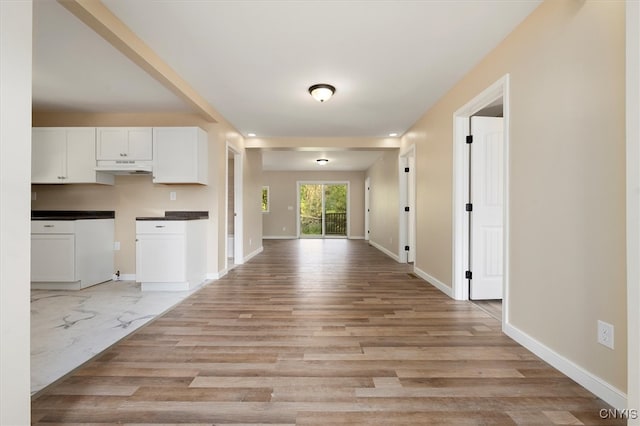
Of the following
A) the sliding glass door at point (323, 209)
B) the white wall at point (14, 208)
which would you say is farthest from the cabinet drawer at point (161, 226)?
the sliding glass door at point (323, 209)

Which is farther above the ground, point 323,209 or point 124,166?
point 124,166

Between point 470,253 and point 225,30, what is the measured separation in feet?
10.4

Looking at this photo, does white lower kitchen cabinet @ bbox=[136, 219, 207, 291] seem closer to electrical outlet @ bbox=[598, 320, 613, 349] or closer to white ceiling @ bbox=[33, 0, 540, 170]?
white ceiling @ bbox=[33, 0, 540, 170]

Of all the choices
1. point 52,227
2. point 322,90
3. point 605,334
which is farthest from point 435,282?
point 52,227

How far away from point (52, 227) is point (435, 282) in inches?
190

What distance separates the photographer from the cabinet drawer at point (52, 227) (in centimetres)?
359

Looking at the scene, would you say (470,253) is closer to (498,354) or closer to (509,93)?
(498,354)

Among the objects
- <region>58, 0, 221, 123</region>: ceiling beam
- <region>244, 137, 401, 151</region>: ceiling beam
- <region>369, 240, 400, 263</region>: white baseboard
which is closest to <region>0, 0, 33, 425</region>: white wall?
<region>58, 0, 221, 123</region>: ceiling beam

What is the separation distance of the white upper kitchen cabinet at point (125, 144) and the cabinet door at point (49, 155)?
1.58 feet

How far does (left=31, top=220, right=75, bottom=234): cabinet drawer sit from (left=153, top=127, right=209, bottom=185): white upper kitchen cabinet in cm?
111

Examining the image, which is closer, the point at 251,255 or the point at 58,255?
the point at 58,255

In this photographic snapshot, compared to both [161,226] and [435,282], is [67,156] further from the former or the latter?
[435,282]

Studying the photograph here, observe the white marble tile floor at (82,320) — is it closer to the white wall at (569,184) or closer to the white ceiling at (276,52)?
the white ceiling at (276,52)

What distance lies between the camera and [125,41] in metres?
2.23
